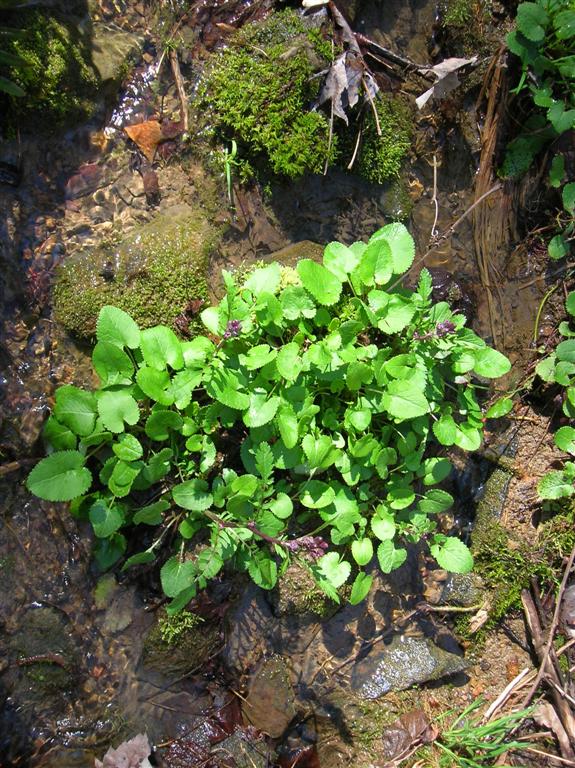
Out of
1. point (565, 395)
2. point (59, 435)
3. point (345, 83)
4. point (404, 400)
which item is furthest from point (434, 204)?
point (59, 435)

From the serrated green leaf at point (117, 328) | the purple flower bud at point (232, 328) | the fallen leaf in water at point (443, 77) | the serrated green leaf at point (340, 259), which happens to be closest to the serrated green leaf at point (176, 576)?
the serrated green leaf at point (117, 328)

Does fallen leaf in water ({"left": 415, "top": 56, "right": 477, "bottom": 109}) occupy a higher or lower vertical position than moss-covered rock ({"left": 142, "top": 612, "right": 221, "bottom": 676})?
higher

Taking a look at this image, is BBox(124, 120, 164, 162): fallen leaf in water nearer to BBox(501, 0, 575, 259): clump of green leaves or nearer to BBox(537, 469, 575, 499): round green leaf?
BBox(501, 0, 575, 259): clump of green leaves

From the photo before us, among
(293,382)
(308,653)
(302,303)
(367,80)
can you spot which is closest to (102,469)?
(293,382)

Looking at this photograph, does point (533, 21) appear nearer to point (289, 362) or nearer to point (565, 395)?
point (565, 395)

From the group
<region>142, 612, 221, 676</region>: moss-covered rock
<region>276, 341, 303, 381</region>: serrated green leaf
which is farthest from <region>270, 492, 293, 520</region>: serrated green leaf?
<region>142, 612, 221, 676</region>: moss-covered rock

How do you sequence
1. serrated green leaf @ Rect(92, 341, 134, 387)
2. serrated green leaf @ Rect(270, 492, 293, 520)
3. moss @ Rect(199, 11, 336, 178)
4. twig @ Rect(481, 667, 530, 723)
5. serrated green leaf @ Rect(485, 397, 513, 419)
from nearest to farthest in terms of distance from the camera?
serrated green leaf @ Rect(92, 341, 134, 387) < serrated green leaf @ Rect(270, 492, 293, 520) < moss @ Rect(199, 11, 336, 178) < serrated green leaf @ Rect(485, 397, 513, 419) < twig @ Rect(481, 667, 530, 723)

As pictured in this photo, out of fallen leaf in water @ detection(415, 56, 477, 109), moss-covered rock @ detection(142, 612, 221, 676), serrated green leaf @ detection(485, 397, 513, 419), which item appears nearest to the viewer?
moss-covered rock @ detection(142, 612, 221, 676)

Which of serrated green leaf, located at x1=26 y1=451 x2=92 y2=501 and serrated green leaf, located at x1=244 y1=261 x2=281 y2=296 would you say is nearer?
serrated green leaf, located at x1=26 y1=451 x2=92 y2=501

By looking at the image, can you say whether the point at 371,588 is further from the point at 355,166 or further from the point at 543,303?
the point at 355,166
